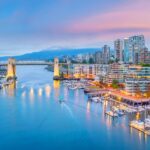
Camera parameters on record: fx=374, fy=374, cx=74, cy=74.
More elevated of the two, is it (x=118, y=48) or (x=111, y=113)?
(x=118, y=48)

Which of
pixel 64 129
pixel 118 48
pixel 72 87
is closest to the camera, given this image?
pixel 64 129

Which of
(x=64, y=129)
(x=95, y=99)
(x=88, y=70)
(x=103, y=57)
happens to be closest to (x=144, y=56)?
(x=88, y=70)

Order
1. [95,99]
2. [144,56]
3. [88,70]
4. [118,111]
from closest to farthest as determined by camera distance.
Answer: [118,111] < [95,99] < [88,70] < [144,56]

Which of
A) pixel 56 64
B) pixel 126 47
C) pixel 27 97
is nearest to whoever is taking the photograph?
pixel 27 97

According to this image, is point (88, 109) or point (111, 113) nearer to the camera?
point (111, 113)

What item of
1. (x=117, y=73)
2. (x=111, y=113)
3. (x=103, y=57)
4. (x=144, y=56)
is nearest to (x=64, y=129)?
(x=111, y=113)

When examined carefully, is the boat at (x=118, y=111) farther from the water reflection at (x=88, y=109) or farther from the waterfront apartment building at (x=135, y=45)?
the waterfront apartment building at (x=135, y=45)

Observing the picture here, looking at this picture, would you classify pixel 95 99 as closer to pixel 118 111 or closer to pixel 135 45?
pixel 118 111

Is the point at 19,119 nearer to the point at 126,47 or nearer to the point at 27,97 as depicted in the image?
the point at 27,97

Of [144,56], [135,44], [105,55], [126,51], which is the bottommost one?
[144,56]

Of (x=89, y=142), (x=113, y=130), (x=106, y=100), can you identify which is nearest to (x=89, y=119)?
(x=113, y=130)

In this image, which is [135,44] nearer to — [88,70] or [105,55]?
[105,55]
